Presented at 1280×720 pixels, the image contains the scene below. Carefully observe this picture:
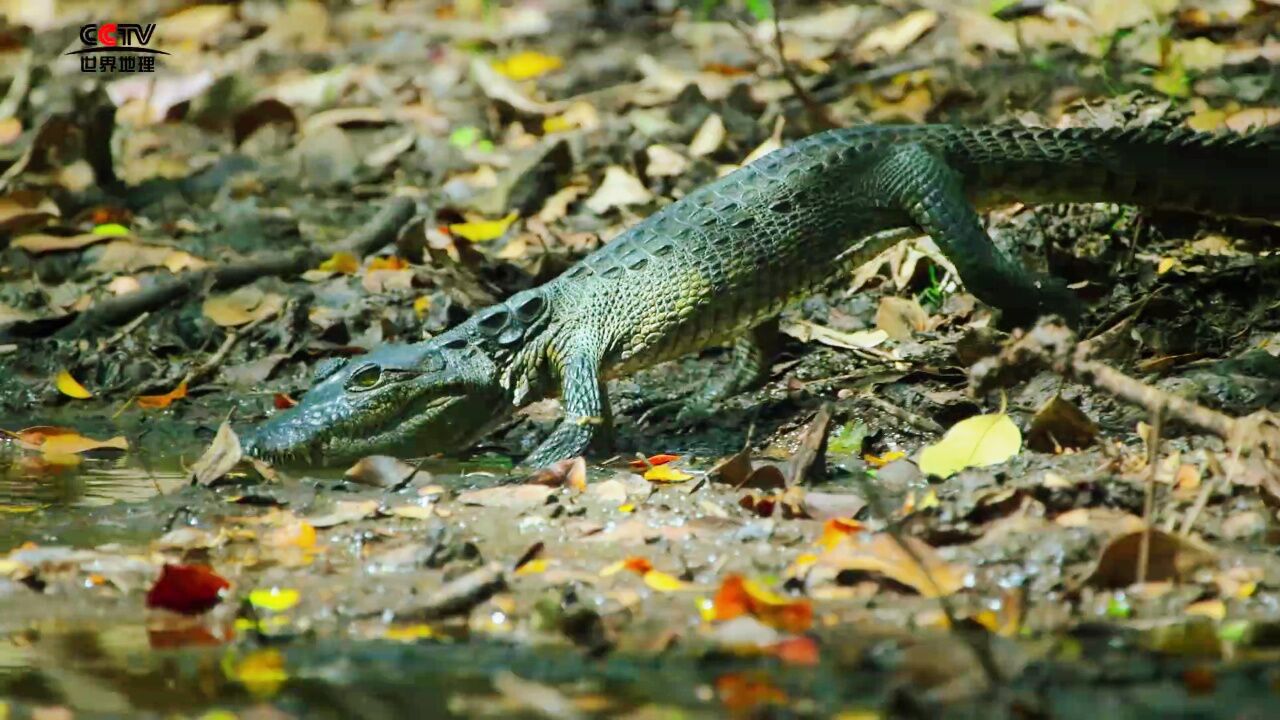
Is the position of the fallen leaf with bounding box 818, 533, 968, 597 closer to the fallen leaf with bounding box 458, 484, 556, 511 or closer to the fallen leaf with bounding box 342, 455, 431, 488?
the fallen leaf with bounding box 458, 484, 556, 511

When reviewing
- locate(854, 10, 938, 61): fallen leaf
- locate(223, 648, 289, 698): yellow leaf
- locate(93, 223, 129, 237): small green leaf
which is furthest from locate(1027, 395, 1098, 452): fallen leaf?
locate(93, 223, 129, 237): small green leaf

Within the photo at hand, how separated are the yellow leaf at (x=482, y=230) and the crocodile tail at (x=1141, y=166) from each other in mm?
2451

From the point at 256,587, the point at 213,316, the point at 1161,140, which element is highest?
the point at 1161,140

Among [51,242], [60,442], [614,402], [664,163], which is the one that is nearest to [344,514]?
[60,442]

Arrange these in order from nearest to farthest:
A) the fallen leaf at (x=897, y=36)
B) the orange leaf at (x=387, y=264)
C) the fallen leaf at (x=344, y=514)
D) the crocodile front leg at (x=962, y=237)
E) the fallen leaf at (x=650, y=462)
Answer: the fallen leaf at (x=344, y=514) → the fallen leaf at (x=650, y=462) → the crocodile front leg at (x=962, y=237) → the orange leaf at (x=387, y=264) → the fallen leaf at (x=897, y=36)

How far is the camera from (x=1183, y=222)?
6.55 metres

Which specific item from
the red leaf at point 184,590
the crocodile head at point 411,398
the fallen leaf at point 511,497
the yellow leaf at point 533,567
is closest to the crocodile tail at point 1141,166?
the crocodile head at point 411,398

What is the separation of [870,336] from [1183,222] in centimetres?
140

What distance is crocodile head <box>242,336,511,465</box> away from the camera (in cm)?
557

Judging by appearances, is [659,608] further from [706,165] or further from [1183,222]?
[706,165]

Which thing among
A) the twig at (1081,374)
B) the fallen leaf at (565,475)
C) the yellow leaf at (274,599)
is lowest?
the fallen leaf at (565,475)

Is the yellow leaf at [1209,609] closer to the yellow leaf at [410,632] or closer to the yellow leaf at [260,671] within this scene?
the yellow leaf at [410,632]

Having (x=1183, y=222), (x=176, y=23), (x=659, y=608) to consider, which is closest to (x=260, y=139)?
(x=176, y=23)

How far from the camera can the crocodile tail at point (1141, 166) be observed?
6180 millimetres
